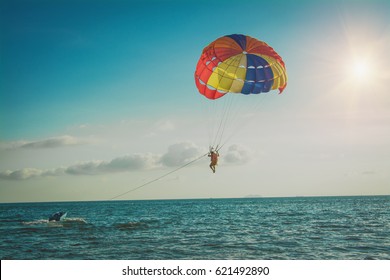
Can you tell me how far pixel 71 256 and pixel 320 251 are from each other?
835 cm

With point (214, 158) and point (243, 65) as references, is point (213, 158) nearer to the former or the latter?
point (214, 158)

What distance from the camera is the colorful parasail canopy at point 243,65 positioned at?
34.7 feet

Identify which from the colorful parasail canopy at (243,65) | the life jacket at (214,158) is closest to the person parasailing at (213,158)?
the life jacket at (214,158)

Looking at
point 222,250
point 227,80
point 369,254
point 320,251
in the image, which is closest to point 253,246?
point 222,250

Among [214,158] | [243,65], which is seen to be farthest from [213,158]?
[243,65]

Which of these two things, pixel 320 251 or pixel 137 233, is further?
pixel 137 233

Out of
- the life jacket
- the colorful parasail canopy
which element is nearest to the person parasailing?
the life jacket

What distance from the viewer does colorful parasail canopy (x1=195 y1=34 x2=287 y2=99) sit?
10.6 meters

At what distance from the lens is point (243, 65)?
421 inches

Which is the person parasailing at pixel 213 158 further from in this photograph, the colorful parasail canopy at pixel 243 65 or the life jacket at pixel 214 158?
the colorful parasail canopy at pixel 243 65

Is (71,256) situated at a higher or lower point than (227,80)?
lower
